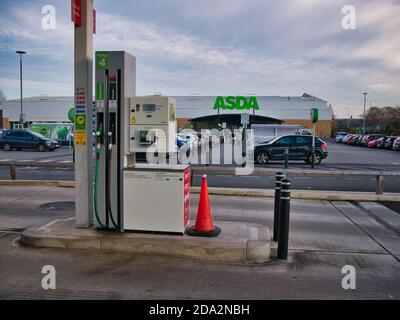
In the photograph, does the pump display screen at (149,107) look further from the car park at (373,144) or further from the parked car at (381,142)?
the car park at (373,144)

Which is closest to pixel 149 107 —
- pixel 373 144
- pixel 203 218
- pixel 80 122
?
pixel 80 122

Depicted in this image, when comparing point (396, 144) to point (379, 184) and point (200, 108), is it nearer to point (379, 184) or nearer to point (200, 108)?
point (379, 184)

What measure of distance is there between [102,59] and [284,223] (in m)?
3.55

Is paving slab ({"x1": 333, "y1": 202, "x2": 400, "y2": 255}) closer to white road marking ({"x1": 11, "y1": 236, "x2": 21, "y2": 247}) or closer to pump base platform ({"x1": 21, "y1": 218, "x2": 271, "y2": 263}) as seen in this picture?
pump base platform ({"x1": 21, "y1": 218, "x2": 271, "y2": 263})

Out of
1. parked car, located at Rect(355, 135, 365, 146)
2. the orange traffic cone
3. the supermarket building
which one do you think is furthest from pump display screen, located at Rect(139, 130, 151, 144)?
the supermarket building

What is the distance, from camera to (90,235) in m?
5.87

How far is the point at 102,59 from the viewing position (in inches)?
227

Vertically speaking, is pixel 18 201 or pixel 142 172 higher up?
pixel 142 172

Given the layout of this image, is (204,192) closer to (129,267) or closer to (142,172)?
(142,172)

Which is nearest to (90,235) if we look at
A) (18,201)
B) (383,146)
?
(18,201)

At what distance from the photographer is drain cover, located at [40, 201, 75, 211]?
27.2 feet

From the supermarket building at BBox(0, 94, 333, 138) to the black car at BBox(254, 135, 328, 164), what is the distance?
43.8m
